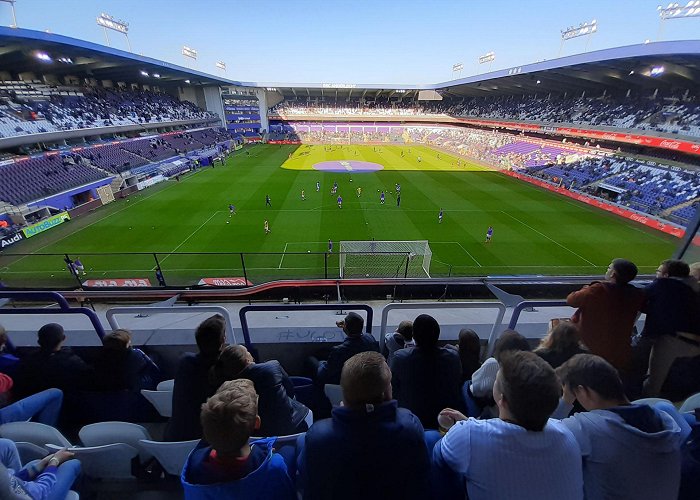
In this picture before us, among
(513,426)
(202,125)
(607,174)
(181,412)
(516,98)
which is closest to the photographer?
(513,426)

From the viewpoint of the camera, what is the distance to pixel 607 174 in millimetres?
30734

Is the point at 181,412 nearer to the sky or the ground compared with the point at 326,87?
nearer to the ground

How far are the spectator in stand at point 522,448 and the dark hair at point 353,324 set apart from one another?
4.62 ft

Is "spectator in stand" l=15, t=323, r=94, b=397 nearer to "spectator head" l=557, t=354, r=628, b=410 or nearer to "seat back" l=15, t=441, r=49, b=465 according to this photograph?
"seat back" l=15, t=441, r=49, b=465

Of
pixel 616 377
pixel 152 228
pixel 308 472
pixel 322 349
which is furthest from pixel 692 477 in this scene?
pixel 152 228

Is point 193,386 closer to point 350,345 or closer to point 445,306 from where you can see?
point 350,345

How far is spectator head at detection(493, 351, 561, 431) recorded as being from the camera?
1492 mm

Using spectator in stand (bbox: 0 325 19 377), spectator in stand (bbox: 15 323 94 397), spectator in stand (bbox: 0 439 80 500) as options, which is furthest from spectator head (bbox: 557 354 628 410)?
spectator in stand (bbox: 0 325 19 377)

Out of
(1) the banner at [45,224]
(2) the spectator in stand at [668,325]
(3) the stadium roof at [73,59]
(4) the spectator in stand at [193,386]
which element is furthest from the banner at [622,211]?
(3) the stadium roof at [73,59]

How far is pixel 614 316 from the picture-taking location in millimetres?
3021

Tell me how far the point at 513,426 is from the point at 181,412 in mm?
2299

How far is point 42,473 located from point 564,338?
405 centimetres

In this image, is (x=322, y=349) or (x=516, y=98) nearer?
(x=322, y=349)

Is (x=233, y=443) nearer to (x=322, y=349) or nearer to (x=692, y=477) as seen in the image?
(x=322, y=349)
